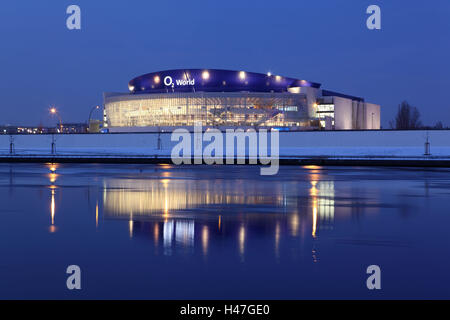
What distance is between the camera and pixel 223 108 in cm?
12075

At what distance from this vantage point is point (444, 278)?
7.91 metres

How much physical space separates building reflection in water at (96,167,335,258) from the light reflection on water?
27mm

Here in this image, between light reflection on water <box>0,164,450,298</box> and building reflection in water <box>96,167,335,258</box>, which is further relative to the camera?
building reflection in water <box>96,167,335,258</box>

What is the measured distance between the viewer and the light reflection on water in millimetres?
8648

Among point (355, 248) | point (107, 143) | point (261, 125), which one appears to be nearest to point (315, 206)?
point (355, 248)

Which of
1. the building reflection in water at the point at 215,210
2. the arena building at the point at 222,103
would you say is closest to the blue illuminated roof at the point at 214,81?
the arena building at the point at 222,103

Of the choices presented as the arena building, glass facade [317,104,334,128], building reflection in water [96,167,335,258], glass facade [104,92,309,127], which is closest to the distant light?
the arena building

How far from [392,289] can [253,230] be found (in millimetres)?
4933

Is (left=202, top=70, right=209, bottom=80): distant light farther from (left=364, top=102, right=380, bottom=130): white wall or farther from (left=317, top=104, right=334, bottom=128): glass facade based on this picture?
(left=364, top=102, right=380, bottom=130): white wall

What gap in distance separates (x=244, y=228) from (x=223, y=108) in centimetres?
10912

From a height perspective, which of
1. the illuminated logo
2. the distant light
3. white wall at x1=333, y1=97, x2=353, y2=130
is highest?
the distant light

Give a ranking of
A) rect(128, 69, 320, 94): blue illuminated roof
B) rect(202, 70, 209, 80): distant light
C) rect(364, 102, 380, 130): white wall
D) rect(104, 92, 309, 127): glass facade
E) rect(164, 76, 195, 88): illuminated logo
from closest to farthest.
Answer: rect(104, 92, 309, 127): glass facade < rect(202, 70, 209, 80): distant light < rect(128, 69, 320, 94): blue illuminated roof < rect(164, 76, 195, 88): illuminated logo < rect(364, 102, 380, 130): white wall

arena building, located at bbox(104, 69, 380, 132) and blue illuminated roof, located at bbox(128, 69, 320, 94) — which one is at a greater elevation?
blue illuminated roof, located at bbox(128, 69, 320, 94)

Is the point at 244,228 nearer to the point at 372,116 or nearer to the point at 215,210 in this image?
the point at 215,210
